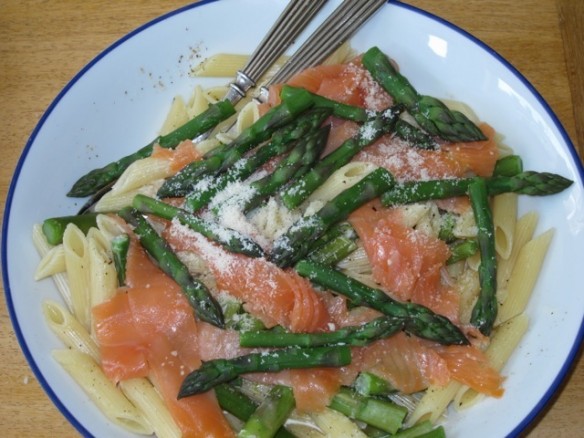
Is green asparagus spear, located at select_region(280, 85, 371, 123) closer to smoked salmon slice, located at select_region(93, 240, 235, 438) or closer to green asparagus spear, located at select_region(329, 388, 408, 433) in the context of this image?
smoked salmon slice, located at select_region(93, 240, 235, 438)

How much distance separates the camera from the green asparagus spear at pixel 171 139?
3.09 meters

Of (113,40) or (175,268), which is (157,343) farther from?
(113,40)

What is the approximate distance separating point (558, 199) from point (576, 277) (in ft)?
1.11

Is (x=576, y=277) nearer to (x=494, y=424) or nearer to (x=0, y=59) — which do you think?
(x=494, y=424)

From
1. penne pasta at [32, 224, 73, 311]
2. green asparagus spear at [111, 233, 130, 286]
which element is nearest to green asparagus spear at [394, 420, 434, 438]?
green asparagus spear at [111, 233, 130, 286]

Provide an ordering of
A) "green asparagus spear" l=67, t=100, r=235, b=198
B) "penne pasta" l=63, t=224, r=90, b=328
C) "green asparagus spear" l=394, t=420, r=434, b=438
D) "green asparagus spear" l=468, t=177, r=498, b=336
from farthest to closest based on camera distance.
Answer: "green asparagus spear" l=67, t=100, r=235, b=198
"penne pasta" l=63, t=224, r=90, b=328
"green asparagus spear" l=468, t=177, r=498, b=336
"green asparagus spear" l=394, t=420, r=434, b=438

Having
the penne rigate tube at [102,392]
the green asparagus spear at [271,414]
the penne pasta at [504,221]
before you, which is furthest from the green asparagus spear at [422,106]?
the penne rigate tube at [102,392]

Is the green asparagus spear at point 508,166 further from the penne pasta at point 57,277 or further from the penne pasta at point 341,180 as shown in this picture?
the penne pasta at point 57,277

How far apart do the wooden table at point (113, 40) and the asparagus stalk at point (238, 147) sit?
0.94 m

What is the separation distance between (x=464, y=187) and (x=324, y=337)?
843 mm

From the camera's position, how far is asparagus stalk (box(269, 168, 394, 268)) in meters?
2.69

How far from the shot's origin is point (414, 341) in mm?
2691

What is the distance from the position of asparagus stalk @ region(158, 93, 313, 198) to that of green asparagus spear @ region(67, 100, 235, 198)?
0.68 feet

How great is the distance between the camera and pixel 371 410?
2.59m
